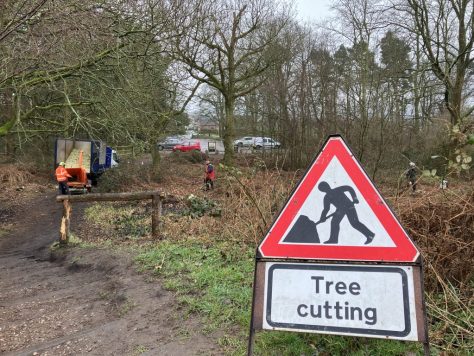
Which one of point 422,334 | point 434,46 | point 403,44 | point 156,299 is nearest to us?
point 422,334

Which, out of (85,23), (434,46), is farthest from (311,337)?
(434,46)

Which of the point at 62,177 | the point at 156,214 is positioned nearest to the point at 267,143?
the point at 62,177

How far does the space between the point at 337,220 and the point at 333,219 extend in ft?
0.07

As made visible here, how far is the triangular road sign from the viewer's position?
2.33m

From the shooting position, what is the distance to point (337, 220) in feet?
7.92

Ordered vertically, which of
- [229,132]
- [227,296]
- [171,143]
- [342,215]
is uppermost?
[171,143]

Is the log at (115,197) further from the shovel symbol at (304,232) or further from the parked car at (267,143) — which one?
the parked car at (267,143)

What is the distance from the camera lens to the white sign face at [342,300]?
7.35 ft

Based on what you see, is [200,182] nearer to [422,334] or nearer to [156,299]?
[156,299]

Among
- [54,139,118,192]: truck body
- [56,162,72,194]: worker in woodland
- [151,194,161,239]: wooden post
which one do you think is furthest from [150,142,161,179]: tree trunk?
[151,194,161,239]: wooden post

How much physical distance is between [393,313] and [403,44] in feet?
Answer: 85.0

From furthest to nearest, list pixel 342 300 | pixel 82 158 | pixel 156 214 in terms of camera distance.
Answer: pixel 82 158
pixel 156 214
pixel 342 300

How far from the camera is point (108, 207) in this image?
15.4m

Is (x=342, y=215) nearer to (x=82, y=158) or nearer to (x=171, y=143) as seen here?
(x=82, y=158)
